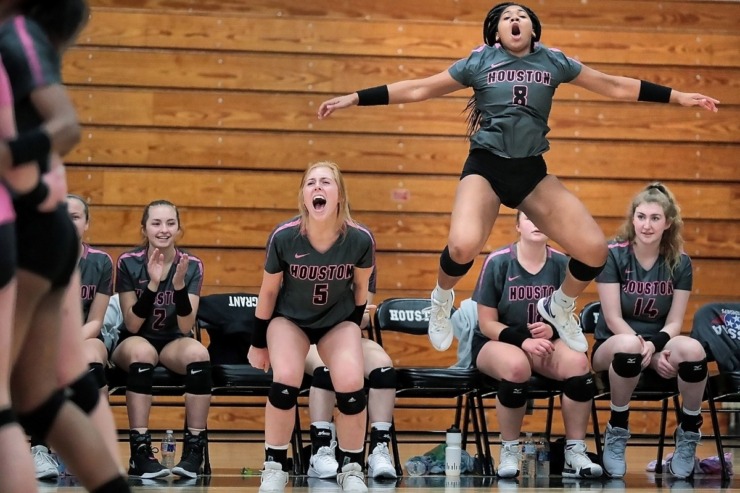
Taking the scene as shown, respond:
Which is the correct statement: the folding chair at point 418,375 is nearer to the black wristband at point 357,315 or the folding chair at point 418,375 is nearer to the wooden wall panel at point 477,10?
the black wristband at point 357,315

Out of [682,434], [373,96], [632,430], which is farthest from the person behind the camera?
[632,430]

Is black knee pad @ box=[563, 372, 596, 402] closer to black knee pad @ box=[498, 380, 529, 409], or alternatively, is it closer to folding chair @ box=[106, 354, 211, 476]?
black knee pad @ box=[498, 380, 529, 409]

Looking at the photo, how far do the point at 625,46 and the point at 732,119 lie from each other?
111 centimetres

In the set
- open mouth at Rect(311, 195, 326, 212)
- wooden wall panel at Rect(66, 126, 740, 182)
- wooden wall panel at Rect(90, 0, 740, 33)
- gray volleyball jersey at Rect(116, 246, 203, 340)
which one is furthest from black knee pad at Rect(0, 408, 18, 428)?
wooden wall panel at Rect(90, 0, 740, 33)

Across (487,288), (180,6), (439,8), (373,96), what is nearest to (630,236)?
(487,288)

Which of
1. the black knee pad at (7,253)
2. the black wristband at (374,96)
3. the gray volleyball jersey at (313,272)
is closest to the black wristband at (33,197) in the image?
the black knee pad at (7,253)

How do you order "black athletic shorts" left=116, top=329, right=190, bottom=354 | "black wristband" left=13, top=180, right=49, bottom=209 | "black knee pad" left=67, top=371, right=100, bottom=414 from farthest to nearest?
"black athletic shorts" left=116, top=329, right=190, bottom=354, "black knee pad" left=67, top=371, right=100, bottom=414, "black wristband" left=13, top=180, right=49, bottom=209

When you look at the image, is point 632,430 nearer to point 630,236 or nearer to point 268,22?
point 630,236

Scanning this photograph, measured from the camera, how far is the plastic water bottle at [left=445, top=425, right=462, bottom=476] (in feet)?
19.9

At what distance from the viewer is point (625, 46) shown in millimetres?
9172

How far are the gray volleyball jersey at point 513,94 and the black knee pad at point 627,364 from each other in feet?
5.21

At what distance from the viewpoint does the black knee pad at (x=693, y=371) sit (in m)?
6.21

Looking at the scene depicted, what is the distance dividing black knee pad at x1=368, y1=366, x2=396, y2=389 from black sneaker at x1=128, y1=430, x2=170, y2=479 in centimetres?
122

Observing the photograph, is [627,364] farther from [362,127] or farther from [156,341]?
[362,127]
